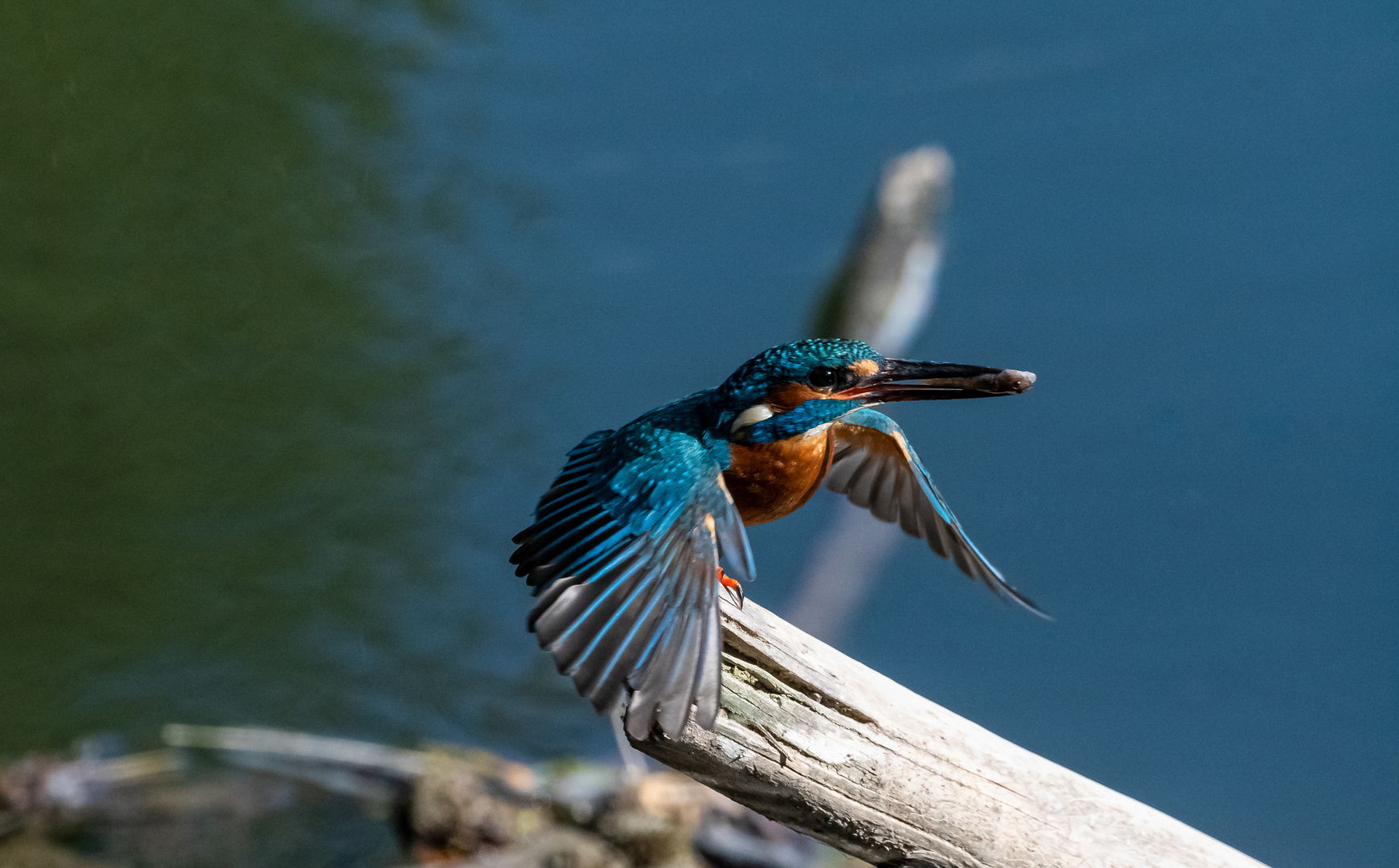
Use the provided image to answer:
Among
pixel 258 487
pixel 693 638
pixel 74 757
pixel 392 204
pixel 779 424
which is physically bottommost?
pixel 74 757

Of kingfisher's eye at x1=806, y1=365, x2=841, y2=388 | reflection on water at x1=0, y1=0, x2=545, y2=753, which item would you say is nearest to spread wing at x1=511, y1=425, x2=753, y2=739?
kingfisher's eye at x1=806, y1=365, x2=841, y2=388

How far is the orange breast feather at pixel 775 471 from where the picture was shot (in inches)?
92.6

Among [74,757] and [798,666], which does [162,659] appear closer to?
[74,757]

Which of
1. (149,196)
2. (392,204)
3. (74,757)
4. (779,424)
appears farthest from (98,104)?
(779,424)

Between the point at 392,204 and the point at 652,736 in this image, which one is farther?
the point at 392,204

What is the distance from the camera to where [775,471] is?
7.75ft

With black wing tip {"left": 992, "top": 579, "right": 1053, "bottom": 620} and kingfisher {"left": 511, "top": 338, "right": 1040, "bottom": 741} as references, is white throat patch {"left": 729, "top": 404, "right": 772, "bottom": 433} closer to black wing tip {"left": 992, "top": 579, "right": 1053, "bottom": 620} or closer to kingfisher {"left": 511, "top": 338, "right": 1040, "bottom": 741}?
kingfisher {"left": 511, "top": 338, "right": 1040, "bottom": 741}

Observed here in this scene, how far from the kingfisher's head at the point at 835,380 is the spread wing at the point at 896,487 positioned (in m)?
0.15

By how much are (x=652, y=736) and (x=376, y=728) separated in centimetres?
297

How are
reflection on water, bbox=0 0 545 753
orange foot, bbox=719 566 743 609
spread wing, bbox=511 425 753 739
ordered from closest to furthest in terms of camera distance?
spread wing, bbox=511 425 753 739
orange foot, bbox=719 566 743 609
reflection on water, bbox=0 0 545 753

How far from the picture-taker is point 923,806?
222 centimetres

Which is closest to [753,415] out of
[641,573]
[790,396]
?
[790,396]

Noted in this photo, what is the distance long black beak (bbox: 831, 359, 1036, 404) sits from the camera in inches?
90.4

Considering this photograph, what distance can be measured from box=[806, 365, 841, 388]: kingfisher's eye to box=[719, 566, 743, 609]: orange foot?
0.36 meters
